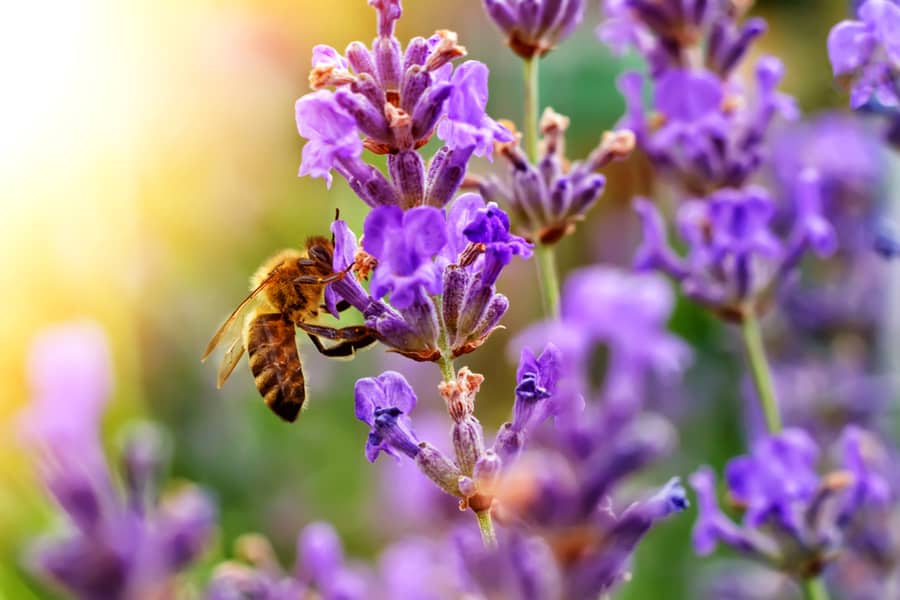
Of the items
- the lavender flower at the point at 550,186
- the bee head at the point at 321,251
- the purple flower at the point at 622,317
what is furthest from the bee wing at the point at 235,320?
the purple flower at the point at 622,317

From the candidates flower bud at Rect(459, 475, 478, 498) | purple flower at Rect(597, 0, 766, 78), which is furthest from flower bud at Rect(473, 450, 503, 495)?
purple flower at Rect(597, 0, 766, 78)

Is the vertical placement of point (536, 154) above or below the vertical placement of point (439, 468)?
above

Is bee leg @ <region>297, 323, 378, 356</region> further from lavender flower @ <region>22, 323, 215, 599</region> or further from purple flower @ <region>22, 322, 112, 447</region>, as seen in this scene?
purple flower @ <region>22, 322, 112, 447</region>

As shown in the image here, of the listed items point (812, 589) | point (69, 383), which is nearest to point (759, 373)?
point (812, 589)

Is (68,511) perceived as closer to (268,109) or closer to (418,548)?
(418,548)

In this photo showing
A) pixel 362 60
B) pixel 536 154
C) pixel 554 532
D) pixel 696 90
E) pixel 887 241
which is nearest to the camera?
pixel 554 532

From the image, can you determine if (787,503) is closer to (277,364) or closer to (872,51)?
(872,51)
